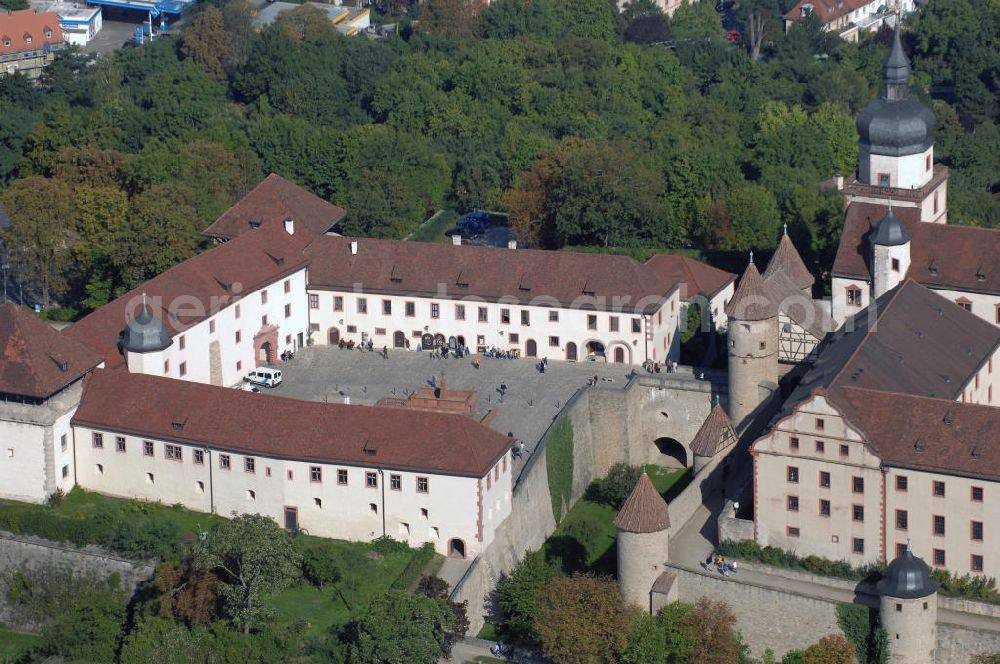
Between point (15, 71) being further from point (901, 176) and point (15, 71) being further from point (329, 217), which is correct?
point (901, 176)

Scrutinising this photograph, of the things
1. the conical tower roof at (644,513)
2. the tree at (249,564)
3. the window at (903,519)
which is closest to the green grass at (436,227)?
the conical tower roof at (644,513)

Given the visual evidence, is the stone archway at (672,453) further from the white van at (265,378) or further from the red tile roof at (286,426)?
the white van at (265,378)

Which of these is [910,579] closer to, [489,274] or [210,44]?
[489,274]

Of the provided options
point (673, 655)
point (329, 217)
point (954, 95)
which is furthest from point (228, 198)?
point (954, 95)

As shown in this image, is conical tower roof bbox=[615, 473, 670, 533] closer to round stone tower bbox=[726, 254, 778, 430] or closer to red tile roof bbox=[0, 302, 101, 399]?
round stone tower bbox=[726, 254, 778, 430]

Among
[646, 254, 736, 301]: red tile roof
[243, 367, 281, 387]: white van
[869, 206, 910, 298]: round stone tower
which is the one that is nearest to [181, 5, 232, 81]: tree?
[646, 254, 736, 301]: red tile roof

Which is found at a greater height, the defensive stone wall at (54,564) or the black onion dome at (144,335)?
the black onion dome at (144,335)
